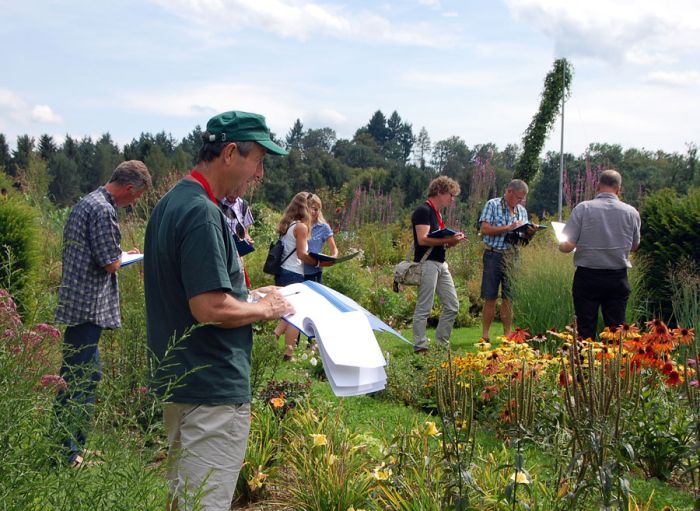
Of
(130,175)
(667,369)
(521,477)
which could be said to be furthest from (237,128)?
(667,369)

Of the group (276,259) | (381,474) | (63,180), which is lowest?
(381,474)

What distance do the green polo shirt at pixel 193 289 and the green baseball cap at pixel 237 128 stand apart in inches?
7.1

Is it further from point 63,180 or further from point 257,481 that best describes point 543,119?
point 63,180

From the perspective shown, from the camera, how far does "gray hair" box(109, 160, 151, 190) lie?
4070mm

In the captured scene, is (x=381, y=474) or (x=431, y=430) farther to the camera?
(x=431, y=430)

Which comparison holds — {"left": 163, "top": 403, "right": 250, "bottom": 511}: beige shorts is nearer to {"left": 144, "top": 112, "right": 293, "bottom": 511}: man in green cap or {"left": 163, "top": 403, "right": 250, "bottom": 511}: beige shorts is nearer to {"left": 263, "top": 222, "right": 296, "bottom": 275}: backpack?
{"left": 144, "top": 112, "right": 293, "bottom": 511}: man in green cap

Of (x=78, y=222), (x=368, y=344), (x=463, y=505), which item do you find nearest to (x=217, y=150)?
(x=368, y=344)

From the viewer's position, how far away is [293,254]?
6.82 metres

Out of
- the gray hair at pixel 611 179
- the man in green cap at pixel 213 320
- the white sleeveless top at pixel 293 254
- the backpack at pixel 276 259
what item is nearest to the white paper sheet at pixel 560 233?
the gray hair at pixel 611 179

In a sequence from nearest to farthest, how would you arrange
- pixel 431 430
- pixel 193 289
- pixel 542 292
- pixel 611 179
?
pixel 193 289
pixel 431 430
pixel 611 179
pixel 542 292

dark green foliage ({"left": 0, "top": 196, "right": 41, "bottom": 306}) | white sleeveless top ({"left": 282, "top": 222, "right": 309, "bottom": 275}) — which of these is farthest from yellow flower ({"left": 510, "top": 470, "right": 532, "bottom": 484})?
dark green foliage ({"left": 0, "top": 196, "right": 41, "bottom": 306})

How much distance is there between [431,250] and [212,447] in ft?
16.1

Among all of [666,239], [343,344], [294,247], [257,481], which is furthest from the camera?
[666,239]

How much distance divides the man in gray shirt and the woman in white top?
2.40m
